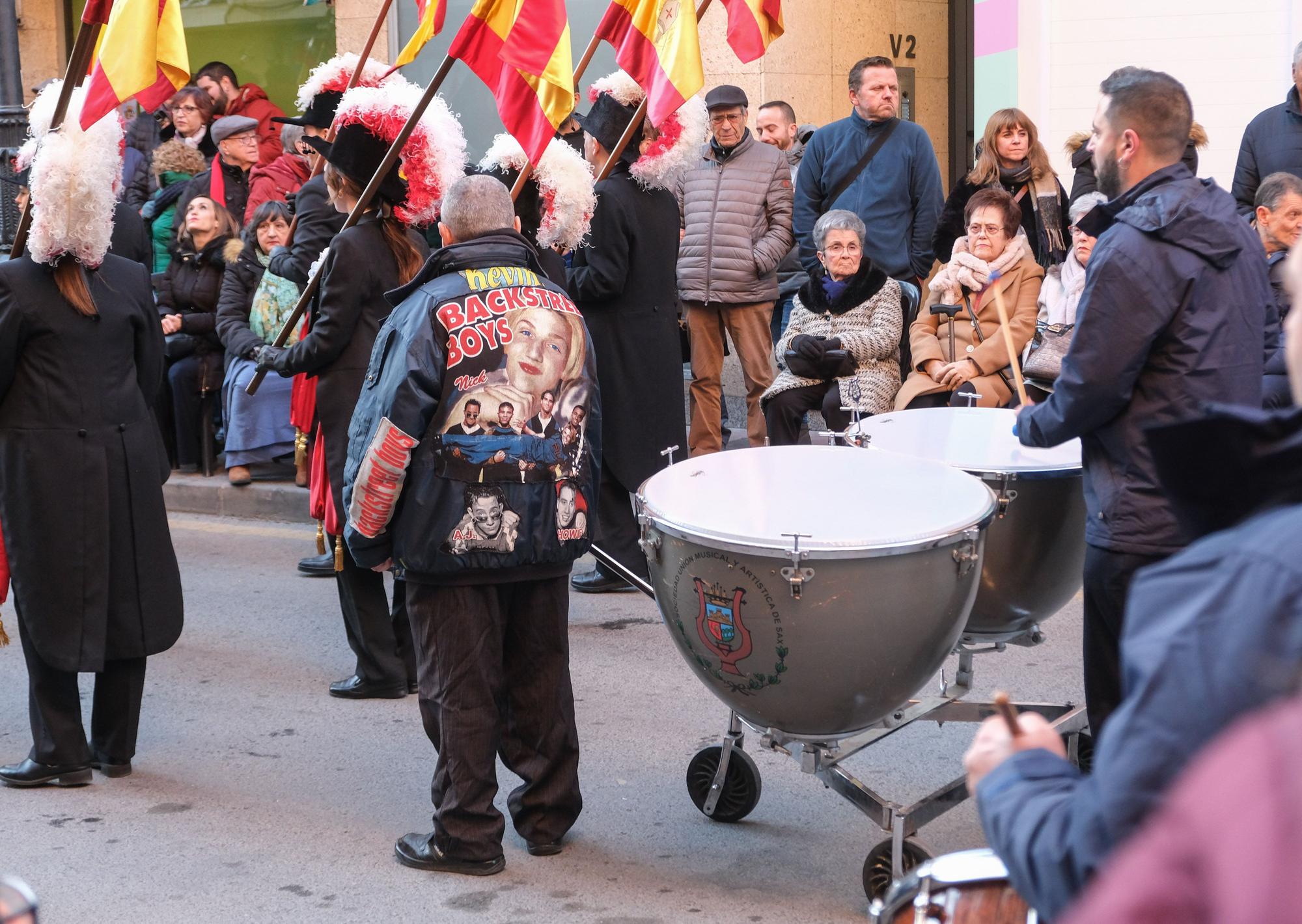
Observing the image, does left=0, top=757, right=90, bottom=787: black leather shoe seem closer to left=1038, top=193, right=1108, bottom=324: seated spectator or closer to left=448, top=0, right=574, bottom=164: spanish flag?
left=448, top=0, right=574, bottom=164: spanish flag

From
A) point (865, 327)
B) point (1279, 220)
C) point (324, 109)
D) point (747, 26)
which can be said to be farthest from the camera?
point (865, 327)

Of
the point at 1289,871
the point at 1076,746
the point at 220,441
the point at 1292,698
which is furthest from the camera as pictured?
the point at 220,441

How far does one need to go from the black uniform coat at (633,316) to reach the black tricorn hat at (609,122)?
0.13 meters

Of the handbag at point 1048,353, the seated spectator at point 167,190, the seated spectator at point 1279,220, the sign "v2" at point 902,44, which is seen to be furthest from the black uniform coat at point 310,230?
the sign "v2" at point 902,44

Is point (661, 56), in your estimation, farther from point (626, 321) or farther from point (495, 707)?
point (495, 707)

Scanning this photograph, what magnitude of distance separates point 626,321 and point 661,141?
34.5 inches

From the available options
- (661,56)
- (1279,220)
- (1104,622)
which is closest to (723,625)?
(1104,622)

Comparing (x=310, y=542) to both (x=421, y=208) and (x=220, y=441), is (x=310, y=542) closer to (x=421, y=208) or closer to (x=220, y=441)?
(x=220, y=441)

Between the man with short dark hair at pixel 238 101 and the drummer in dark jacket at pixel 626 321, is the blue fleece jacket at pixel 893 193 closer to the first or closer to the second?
the drummer in dark jacket at pixel 626 321

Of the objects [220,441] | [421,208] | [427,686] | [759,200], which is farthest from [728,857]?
[220,441]

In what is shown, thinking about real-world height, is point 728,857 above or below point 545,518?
below

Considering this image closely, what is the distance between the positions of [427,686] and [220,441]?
20.7 feet

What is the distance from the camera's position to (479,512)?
13.5 ft

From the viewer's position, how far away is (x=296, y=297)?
8852 mm
